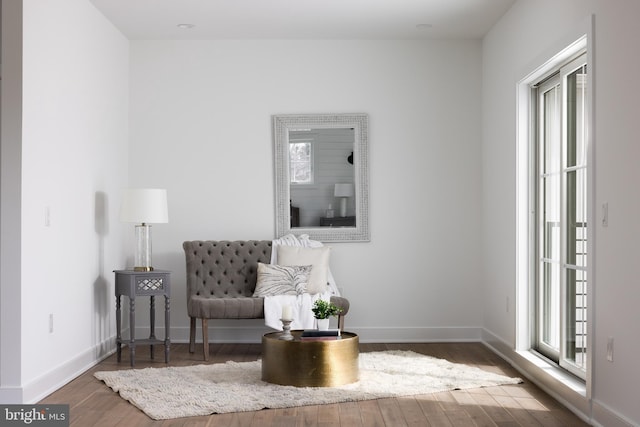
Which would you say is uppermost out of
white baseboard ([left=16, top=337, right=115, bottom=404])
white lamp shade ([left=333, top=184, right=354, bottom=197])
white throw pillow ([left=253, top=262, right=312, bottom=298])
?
white lamp shade ([left=333, top=184, right=354, bottom=197])

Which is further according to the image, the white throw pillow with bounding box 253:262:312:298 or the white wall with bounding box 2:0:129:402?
the white throw pillow with bounding box 253:262:312:298

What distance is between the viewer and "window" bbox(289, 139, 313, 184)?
6.94 meters

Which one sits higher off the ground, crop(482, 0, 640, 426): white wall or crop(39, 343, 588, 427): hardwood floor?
crop(482, 0, 640, 426): white wall

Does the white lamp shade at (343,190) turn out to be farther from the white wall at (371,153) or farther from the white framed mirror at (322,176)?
the white wall at (371,153)

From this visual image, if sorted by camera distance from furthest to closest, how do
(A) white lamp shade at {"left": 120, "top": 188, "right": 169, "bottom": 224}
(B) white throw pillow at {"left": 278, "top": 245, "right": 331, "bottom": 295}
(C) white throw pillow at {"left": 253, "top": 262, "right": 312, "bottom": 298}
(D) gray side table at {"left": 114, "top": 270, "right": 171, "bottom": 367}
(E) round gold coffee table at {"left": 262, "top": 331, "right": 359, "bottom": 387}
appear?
(B) white throw pillow at {"left": 278, "top": 245, "right": 331, "bottom": 295}, (C) white throw pillow at {"left": 253, "top": 262, "right": 312, "bottom": 298}, (A) white lamp shade at {"left": 120, "top": 188, "right": 169, "bottom": 224}, (D) gray side table at {"left": 114, "top": 270, "right": 171, "bottom": 367}, (E) round gold coffee table at {"left": 262, "top": 331, "right": 359, "bottom": 387}

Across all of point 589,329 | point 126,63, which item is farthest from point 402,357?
point 126,63

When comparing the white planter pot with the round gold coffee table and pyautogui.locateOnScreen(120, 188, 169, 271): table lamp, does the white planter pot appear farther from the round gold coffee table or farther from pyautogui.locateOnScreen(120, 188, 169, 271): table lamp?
pyautogui.locateOnScreen(120, 188, 169, 271): table lamp

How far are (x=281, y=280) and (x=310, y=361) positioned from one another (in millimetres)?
1595

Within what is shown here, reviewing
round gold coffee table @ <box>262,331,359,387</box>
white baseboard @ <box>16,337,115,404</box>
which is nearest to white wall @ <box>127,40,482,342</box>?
white baseboard @ <box>16,337,115,404</box>

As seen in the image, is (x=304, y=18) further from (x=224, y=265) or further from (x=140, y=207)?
(x=224, y=265)

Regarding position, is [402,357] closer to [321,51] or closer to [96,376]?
[96,376]

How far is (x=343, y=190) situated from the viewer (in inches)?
274

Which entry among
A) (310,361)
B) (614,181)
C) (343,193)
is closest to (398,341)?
(343,193)

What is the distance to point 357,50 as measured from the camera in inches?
276
